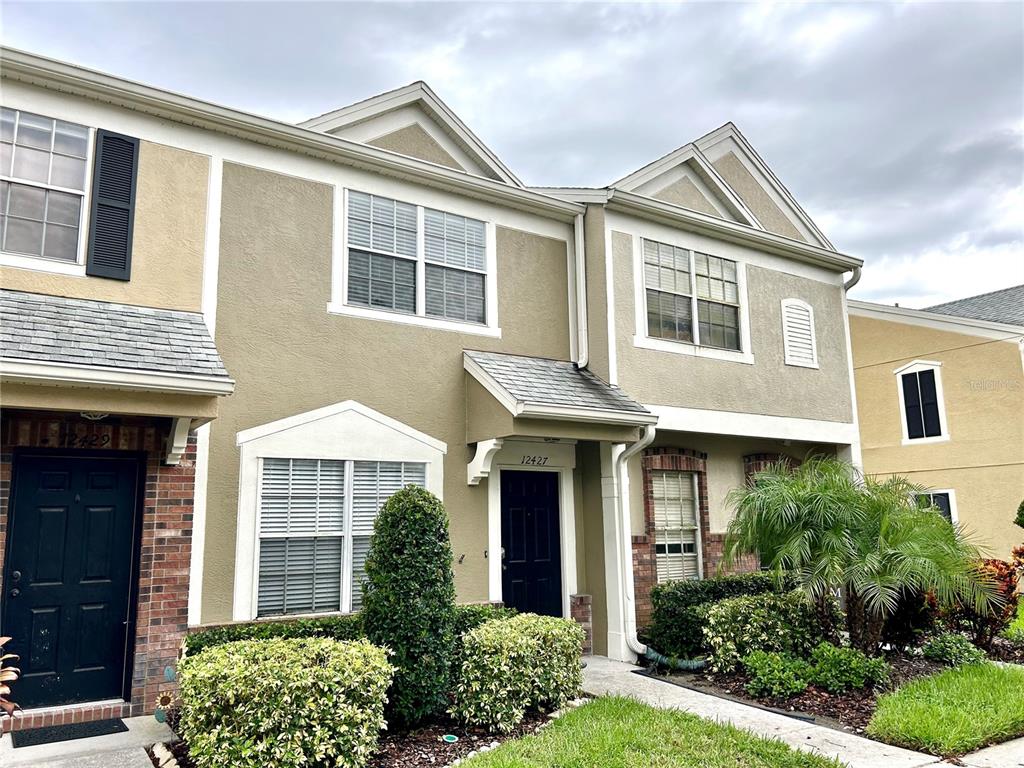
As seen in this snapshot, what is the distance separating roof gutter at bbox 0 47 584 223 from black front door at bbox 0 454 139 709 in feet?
11.4

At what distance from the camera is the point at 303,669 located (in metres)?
5.16

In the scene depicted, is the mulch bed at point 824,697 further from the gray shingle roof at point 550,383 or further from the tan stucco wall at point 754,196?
the tan stucco wall at point 754,196

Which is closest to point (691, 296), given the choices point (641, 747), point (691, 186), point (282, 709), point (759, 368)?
point (759, 368)

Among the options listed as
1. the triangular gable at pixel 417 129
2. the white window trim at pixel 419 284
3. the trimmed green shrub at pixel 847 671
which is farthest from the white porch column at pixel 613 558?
the triangular gable at pixel 417 129

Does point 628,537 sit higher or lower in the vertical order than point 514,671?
higher

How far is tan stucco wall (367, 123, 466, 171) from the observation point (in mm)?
9047

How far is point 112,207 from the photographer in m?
6.95

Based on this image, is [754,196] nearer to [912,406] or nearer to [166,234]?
[912,406]

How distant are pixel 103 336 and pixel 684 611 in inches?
266

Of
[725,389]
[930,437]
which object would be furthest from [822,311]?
[930,437]

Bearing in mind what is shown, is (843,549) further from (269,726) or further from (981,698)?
(269,726)

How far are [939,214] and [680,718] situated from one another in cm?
1700

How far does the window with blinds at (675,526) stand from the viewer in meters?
10.2

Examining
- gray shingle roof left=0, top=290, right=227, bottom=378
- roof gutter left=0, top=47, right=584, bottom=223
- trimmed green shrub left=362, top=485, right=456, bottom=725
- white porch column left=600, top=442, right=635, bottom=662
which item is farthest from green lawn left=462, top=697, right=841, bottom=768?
roof gutter left=0, top=47, right=584, bottom=223
